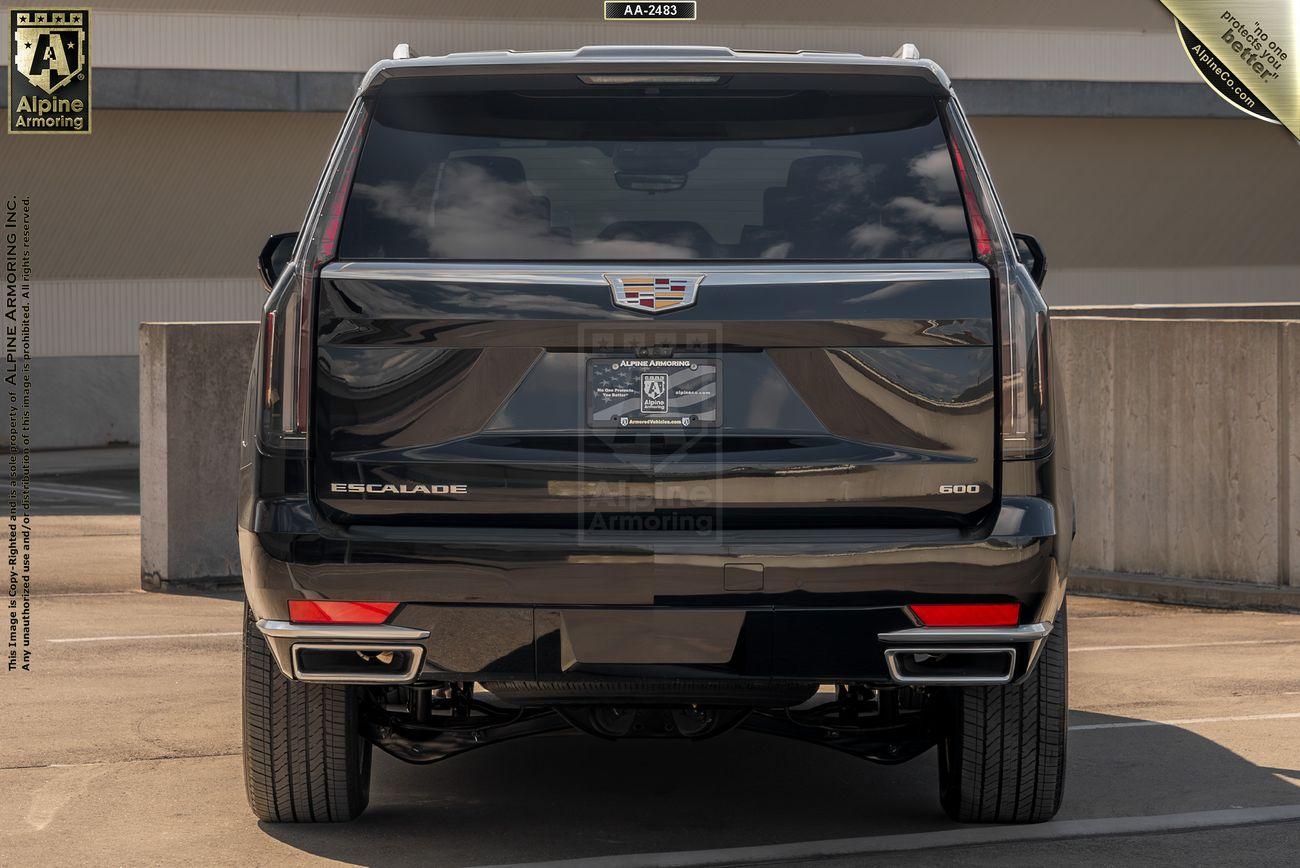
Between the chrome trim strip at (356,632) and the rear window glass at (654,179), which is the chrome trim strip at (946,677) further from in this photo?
the chrome trim strip at (356,632)

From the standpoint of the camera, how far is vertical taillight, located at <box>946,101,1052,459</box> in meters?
4.81

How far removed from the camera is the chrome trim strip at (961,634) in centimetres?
476

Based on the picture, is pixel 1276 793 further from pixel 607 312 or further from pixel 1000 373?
pixel 607 312

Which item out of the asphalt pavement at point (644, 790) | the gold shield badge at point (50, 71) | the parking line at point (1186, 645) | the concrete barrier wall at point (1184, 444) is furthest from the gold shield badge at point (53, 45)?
the parking line at point (1186, 645)

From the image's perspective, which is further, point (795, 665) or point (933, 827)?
point (933, 827)

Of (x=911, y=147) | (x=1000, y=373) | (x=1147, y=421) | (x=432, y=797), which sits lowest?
(x=432, y=797)

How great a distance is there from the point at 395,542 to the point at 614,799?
1659mm

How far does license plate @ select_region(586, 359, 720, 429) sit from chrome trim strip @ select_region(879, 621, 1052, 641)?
2.23ft

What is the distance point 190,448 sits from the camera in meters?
10.7

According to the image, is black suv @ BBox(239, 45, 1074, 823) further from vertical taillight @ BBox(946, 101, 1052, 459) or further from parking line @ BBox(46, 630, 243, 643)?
parking line @ BBox(46, 630, 243, 643)

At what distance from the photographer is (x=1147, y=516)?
10.7 meters

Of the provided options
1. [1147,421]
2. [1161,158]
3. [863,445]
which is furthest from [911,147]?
[1161,158]

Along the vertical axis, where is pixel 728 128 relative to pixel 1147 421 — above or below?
above

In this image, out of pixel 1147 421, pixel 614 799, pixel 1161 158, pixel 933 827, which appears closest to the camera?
pixel 933 827
